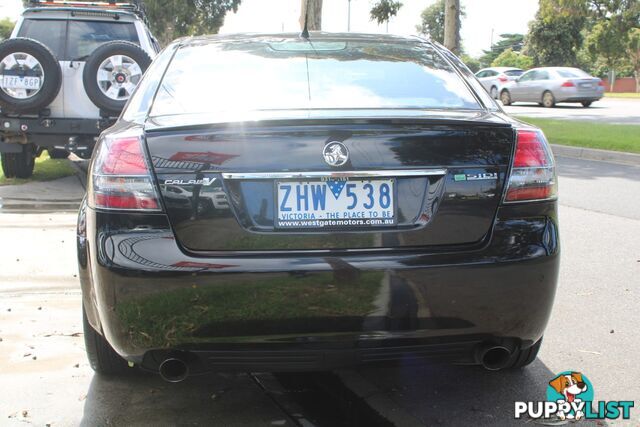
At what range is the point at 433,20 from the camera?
232 ft

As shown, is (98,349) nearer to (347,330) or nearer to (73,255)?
(347,330)

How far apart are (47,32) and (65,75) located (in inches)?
32.4

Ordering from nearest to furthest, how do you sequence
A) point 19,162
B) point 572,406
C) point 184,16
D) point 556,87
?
1. point 572,406
2. point 19,162
3. point 556,87
4. point 184,16

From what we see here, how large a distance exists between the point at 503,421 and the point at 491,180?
39.2 inches

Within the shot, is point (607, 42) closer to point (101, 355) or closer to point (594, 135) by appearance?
point (594, 135)

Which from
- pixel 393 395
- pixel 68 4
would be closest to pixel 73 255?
pixel 393 395

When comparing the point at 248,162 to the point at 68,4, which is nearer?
the point at 248,162

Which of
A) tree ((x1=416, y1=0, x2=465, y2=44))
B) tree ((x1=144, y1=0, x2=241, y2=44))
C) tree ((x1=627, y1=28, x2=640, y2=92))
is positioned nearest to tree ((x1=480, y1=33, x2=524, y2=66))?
tree ((x1=416, y1=0, x2=465, y2=44))

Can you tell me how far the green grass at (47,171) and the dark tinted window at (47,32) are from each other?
1755 mm

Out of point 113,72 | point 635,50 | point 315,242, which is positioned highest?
point 635,50

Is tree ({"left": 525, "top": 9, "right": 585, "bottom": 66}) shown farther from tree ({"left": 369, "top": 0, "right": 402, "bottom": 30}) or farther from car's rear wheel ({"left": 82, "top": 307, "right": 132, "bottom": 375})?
car's rear wheel ({"left": 82, "top": 307, "right": 132, "bottom": 375})

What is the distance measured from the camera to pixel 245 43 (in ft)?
11.9

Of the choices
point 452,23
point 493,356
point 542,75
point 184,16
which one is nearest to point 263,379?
point 493,356

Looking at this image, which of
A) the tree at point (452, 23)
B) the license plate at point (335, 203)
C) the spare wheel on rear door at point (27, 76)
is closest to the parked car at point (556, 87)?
the tree at point (452, 23)
